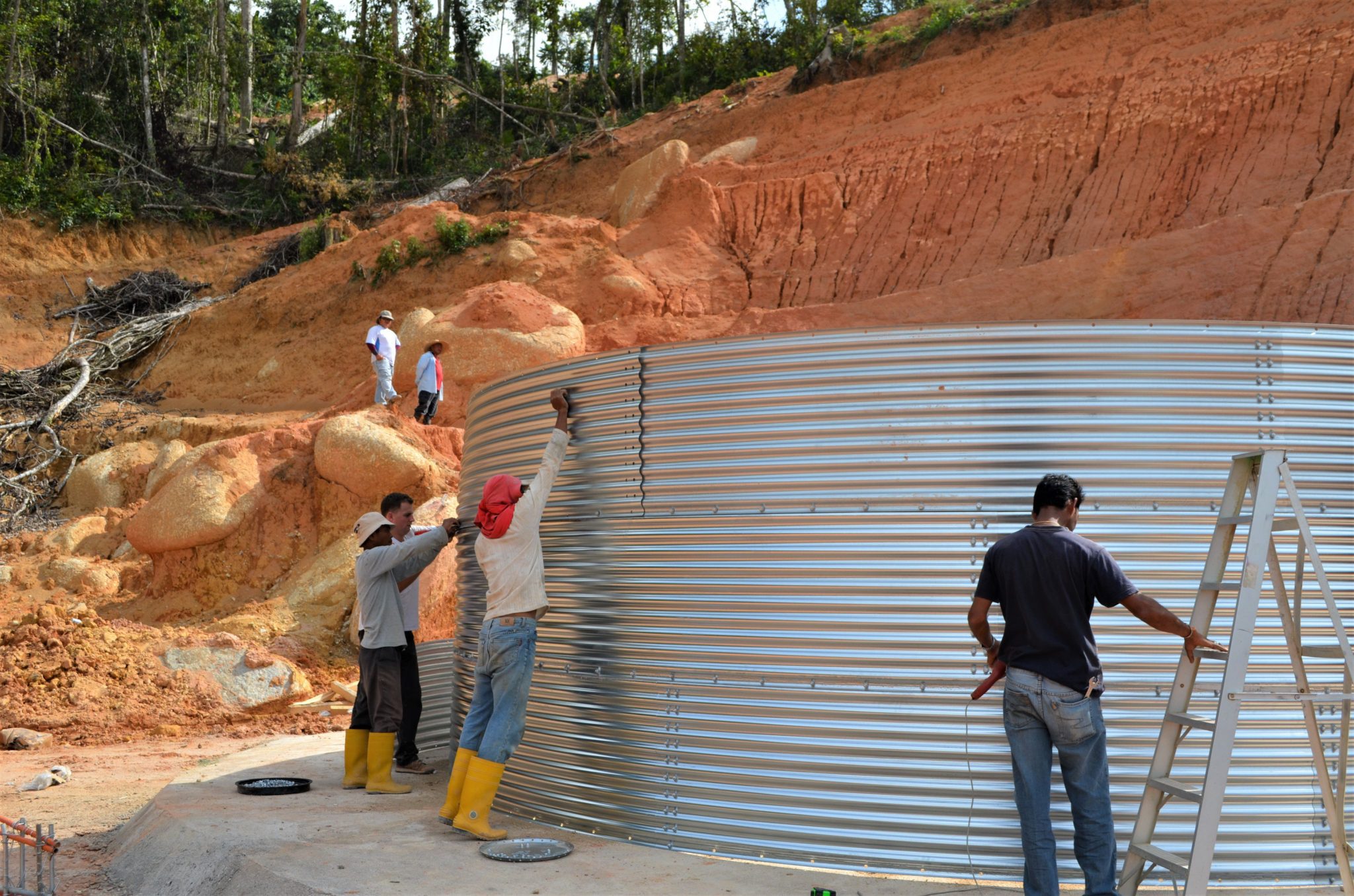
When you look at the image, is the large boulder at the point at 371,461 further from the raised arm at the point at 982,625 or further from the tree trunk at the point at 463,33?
the tree trunk at the point at 463,33

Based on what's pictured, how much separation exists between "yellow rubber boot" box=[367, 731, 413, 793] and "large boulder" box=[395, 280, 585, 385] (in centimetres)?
1212

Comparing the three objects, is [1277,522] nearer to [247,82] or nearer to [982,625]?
[982,625]

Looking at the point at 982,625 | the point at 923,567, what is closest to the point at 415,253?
the point at 923,567

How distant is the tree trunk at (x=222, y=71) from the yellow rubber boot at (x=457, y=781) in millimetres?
34802

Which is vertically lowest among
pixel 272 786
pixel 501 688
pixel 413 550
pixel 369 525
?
pixel 272 786

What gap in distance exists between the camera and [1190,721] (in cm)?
442

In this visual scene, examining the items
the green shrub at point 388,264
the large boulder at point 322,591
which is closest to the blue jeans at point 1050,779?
the large boulder at point 322,591

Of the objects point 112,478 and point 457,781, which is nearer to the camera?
point 457,781

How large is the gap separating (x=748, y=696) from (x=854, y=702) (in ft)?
1.75

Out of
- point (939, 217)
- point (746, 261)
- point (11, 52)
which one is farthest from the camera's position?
point (11, 52)

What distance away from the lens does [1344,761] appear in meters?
4.81

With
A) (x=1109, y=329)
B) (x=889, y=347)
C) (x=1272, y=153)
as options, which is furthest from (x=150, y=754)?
(x=1272, y=153)

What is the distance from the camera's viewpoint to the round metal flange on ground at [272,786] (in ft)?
24.7

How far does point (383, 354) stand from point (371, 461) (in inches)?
103
